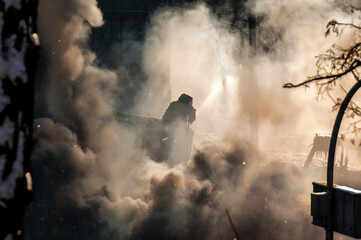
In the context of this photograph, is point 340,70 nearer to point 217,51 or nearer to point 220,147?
point 220,147

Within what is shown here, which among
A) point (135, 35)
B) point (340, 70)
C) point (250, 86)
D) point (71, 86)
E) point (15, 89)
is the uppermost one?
point (135, 35)

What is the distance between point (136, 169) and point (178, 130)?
3.94m

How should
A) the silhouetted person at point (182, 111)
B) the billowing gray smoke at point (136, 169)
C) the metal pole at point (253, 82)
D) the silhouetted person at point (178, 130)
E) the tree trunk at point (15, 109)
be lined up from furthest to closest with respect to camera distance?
the metal pole at point (253, 82) → the silhouetted person at point (178, 130) → the silhouetted person at point (182, 111) → the billowing gray smoke at point (136, 169) → the tree trunk at point (15, 109)

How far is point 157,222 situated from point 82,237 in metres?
3.49

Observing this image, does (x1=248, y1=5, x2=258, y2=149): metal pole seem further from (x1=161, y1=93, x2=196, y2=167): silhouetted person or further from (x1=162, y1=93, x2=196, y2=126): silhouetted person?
(x1=162, y1=93, x2=196, y2=126): silhouetted person

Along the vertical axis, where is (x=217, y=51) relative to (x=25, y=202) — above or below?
above

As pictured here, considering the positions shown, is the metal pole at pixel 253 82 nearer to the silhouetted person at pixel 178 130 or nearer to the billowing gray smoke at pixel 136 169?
the billowing gray smoke at pixel 136 169

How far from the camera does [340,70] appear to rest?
470 cm

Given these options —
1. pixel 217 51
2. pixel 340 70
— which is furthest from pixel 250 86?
pixel 340 70

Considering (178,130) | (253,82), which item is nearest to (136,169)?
(178,130)

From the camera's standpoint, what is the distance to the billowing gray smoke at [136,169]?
502 inches

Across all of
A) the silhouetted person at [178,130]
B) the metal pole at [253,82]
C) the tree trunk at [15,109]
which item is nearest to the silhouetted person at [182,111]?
the silhouetted person at [178,130]

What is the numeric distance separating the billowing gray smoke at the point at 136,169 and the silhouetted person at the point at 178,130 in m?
0.91

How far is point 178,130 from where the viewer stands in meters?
18.0
